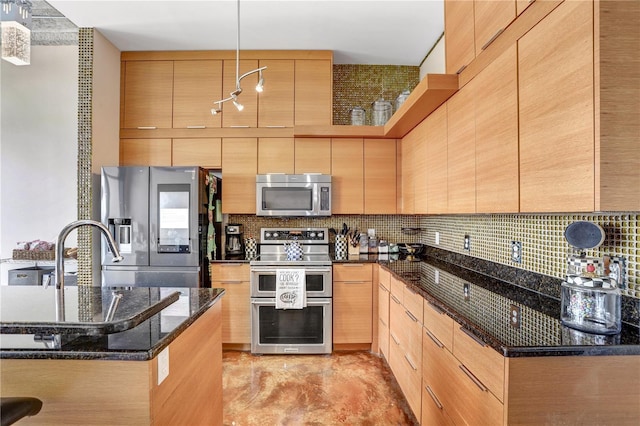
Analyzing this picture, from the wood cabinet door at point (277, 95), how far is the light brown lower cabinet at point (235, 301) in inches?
60.3

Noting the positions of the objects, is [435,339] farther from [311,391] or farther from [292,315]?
[292,315]

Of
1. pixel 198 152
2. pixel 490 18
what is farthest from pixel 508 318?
pixel 198 152

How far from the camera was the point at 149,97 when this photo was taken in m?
3.17

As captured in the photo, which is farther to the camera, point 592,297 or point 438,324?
point 438,324

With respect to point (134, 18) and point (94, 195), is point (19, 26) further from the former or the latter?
point (94, 195)

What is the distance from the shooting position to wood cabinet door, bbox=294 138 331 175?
3227 mm

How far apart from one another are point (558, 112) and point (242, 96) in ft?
9.23

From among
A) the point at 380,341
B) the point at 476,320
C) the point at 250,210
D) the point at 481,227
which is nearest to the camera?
the point at 476,320

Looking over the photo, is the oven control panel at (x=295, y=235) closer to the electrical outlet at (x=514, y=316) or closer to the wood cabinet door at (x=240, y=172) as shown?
the wood cabinet door at (x=240, y=172)

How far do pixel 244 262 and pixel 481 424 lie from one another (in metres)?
2.27

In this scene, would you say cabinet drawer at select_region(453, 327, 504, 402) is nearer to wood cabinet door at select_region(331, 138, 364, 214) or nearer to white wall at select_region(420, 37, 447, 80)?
wood cabinet door at select_region(331, 138, 364, 214)

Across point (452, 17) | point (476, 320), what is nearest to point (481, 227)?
point (476, 320)

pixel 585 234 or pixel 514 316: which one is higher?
pixel 585 234

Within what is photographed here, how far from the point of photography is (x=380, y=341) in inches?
113
